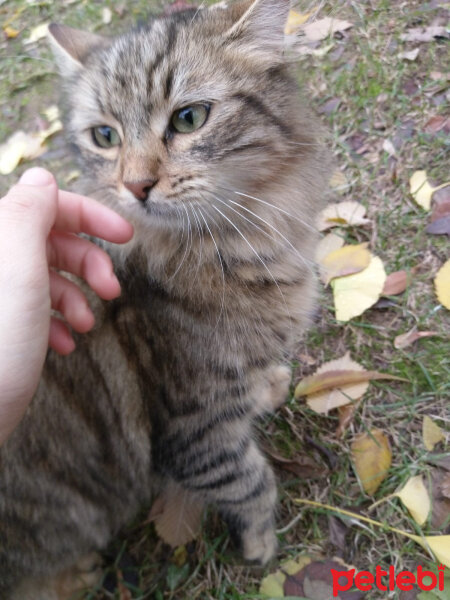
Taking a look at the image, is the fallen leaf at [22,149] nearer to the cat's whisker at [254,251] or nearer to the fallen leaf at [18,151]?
the fallen leaf at [18,151]

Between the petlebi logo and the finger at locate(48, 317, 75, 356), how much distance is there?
2.96 ft

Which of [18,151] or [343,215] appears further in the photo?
[18,151]

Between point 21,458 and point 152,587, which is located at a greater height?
point 21,458

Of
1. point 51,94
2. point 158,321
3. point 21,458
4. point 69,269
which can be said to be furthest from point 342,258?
point 51,94

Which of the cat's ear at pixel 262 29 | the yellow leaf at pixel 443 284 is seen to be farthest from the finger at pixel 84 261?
the yellow leaf at pixel 443 284

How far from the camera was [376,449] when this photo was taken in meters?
1.43

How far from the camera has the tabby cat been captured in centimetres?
103

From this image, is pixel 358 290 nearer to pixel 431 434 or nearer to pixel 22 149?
pixel 431 434

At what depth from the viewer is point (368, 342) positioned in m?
1.63

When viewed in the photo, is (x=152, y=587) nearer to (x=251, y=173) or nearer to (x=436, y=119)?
(x=251, y=173)

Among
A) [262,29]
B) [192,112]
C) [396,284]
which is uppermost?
[262,29]

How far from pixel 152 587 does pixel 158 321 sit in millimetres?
806

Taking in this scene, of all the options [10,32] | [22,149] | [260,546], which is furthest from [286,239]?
[10,32]

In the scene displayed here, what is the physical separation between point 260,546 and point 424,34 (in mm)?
2101
